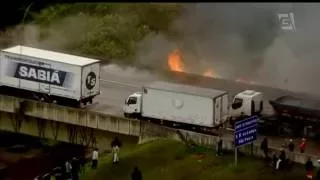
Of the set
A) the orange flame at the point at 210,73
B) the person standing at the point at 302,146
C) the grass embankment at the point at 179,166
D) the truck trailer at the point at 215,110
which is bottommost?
the grass embankment at the point at 179,166

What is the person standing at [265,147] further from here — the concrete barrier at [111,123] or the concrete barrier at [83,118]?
the concrete barrier at [83,118]

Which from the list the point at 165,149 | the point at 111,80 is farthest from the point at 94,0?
the point at 111,80

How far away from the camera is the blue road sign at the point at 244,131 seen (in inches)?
973

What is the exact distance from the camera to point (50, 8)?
49344mm

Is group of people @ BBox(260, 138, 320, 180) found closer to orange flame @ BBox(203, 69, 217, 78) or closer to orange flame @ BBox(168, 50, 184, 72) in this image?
orange flame @ BBox(203, 69, 217, 78)

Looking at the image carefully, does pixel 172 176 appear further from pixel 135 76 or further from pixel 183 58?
pixel 183 58

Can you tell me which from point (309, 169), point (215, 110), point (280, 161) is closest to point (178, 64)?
point (215, 110)

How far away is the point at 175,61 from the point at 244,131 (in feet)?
64.3

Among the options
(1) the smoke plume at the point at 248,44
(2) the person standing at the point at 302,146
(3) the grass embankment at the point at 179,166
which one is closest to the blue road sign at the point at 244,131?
(3) the grass embankment at the point at 179,166

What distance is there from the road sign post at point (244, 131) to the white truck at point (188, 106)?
10.4 feet

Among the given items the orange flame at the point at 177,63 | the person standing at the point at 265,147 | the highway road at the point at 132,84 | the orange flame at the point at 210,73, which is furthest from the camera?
the orange flame at the point at 177,63

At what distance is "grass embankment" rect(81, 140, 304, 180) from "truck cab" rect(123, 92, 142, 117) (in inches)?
84.2

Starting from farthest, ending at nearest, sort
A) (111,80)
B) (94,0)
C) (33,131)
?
(111,80) → (33,131) → (94,0)

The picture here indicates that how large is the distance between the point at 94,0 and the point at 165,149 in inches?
731
